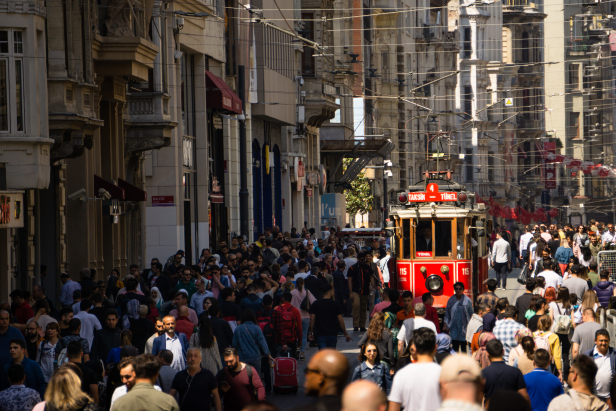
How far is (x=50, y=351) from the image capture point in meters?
12.2

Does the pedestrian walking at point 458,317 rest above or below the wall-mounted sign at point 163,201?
below

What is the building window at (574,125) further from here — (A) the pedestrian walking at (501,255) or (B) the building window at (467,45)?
(A) the pedestrian walking at (501,255)

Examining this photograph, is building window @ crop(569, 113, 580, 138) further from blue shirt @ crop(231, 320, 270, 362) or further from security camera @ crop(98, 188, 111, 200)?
blue shirt @ crop(231, 320, 270, 362)

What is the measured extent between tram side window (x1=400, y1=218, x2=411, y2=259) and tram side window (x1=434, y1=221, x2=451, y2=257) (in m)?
0.52

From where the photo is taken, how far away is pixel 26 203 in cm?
2119

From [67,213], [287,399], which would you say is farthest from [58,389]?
[67,213]

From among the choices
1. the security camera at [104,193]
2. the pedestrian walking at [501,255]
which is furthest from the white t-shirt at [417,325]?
the pedestrian walking at [501,255]

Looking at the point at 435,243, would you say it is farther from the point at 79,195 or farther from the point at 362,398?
the point at 362,398

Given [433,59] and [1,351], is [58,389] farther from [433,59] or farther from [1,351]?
[433,59]

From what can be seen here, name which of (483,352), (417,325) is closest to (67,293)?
(417,325)

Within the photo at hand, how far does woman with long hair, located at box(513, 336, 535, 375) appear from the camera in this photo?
11.1 m

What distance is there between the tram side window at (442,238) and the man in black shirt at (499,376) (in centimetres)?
1095

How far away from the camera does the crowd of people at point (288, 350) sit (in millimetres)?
8539

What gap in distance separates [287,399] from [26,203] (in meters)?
8.25
